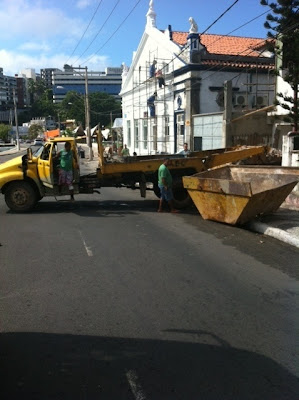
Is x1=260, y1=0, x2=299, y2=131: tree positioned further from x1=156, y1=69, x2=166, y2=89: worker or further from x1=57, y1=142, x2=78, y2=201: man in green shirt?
x1=156, y1=69, x2=166, y2=89: worker

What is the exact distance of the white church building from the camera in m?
A: 24.1

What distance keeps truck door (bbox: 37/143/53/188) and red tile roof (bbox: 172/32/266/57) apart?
17596 mm

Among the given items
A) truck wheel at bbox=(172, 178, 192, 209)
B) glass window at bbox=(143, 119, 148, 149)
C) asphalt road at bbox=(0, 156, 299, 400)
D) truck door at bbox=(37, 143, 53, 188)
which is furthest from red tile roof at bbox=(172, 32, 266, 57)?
asphalt road at bbox=(0, 156, 299, 400)

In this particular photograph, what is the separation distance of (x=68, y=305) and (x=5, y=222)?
6.19 m

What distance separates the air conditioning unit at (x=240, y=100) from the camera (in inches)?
981

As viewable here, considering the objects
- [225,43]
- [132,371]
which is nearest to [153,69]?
[225,43]

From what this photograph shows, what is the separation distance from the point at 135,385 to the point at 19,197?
9650 mm

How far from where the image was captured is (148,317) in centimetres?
473

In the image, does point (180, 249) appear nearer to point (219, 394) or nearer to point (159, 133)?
point (219, 394)

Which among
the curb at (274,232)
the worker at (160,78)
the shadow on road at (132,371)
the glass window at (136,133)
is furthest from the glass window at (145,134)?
the shadow on road at (132,371)

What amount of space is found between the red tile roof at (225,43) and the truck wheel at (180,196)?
636 inches

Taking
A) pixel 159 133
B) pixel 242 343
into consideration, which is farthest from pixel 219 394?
pixel 159 133

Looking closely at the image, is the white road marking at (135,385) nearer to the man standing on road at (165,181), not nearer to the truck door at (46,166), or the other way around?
the man standing on road at (165,181)

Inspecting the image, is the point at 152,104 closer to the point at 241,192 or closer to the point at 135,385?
the point at 241,192
